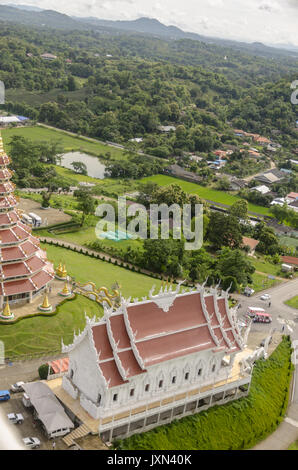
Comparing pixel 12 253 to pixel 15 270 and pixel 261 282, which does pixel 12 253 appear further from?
pixel 261 282

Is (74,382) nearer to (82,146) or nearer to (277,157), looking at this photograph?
(82,146)

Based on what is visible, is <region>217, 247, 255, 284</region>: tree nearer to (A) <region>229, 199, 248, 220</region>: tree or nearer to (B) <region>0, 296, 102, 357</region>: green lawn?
(B) <region>0, 296, 102, 357</region>: green lawn

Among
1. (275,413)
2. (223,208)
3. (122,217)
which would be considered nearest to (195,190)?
(223,208)

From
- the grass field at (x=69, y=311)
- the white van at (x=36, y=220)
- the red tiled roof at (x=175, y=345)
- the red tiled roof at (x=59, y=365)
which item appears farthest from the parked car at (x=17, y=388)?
the white van at (x=36, y=220)

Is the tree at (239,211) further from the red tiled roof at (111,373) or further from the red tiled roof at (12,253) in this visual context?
the red tiled roof at (111,373)

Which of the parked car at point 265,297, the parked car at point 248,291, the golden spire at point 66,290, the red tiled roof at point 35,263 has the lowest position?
the parked car at point 265,297
